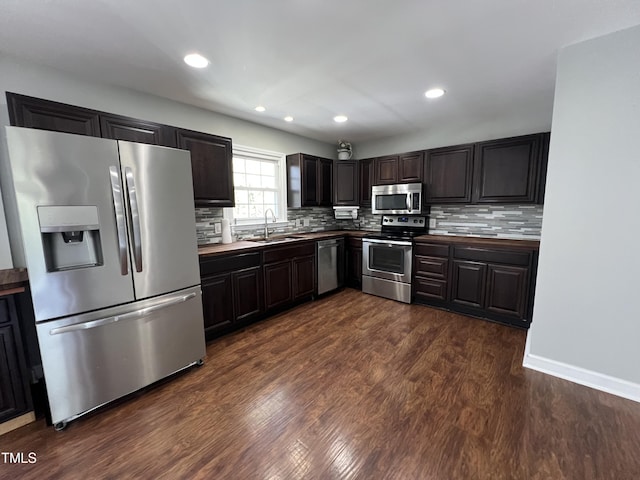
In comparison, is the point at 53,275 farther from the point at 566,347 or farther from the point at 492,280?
the point at 492,280

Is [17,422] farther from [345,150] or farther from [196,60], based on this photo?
[345,150]

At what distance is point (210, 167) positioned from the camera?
286 cm

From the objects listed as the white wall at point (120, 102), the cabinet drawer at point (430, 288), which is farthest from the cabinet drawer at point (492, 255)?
the white wall at point (120, 102)

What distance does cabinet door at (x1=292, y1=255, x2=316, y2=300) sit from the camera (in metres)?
3.54

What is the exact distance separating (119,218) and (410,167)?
11.7 ft

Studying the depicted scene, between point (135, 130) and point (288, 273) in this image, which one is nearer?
point (135, 130)

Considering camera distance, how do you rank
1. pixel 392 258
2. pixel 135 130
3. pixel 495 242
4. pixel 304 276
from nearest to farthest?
1. pixel 135 130
2. pixel 495 242
3. pixel 304 276
4. pixel 392 258

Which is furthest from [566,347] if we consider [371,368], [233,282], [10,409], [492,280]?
[10,409]

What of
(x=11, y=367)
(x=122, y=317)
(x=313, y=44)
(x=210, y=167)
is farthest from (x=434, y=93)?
(x=11, y=367)

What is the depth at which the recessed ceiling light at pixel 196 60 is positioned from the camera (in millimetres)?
1957

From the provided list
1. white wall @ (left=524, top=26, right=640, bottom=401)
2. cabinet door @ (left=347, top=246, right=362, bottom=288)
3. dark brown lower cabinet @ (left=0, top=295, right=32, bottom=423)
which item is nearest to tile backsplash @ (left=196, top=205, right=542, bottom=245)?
cabinet door @ (left=347, top=246, right=362, bottom=288)

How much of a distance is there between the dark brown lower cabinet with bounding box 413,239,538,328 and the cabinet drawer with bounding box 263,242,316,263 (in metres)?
1.45

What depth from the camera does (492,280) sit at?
3.08m

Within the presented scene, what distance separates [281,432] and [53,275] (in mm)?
Result: 1664
